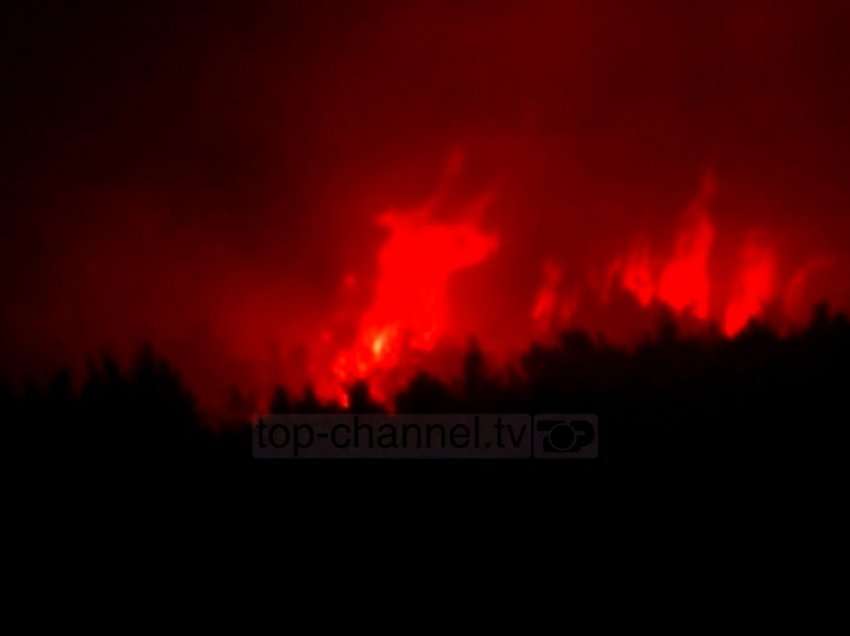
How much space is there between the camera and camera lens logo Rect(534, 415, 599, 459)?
828 centimetres

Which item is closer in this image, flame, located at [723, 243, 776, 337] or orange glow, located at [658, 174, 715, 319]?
flame, located at [723, 243, 776, 337]

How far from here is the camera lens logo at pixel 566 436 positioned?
27.2 feet

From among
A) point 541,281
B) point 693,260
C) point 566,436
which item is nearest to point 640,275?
point 693,260

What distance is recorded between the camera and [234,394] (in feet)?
32.1

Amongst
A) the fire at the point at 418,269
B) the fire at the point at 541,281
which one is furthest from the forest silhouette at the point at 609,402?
the fire at the point at 418,269

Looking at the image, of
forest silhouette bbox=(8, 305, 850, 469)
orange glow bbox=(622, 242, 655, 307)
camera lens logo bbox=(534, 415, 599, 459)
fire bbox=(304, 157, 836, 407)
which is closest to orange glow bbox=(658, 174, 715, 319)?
fire bbox=(304, 157, 836, 407)

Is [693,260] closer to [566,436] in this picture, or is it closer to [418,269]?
[418,269]

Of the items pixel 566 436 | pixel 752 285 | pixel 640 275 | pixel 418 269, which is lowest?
pixel 566 436

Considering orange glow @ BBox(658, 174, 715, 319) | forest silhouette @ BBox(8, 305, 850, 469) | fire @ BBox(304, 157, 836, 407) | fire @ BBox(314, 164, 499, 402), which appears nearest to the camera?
forest silhouette @ BBox(8, 305, 850, 469)

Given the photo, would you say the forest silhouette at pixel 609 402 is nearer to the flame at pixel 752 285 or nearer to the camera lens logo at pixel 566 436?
the camera lens logo at pixel 566 436

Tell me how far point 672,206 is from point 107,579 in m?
6.15

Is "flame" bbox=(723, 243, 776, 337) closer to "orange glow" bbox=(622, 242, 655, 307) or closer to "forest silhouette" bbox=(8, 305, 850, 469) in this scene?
"orange glow" bbox=(622, 242, 655, 307)

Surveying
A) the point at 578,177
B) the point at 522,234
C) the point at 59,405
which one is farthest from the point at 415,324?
the point at 59,405

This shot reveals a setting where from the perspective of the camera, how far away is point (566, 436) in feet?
27.6
